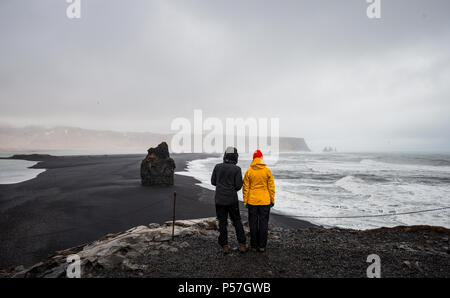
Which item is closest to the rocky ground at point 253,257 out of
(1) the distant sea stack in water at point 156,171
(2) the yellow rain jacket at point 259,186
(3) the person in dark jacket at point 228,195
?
(3) the person in dark jacket at point 228,195

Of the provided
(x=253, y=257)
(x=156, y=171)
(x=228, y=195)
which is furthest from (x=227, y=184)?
(x=156, y=171)

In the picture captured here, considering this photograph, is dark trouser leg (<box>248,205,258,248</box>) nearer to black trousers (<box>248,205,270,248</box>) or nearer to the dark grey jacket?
black trousers (<box>248,205,270,248</box>)

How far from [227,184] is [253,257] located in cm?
161

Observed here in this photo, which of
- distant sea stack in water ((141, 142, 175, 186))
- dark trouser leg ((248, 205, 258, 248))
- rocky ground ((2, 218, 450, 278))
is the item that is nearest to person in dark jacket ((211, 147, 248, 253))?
dark trouser leg ((248, 205, 258, 248))

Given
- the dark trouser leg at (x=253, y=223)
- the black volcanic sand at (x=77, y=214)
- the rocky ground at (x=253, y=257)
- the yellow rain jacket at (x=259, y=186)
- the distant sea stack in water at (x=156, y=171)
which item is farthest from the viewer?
the distant sea stack in water at (x=156, y=171)

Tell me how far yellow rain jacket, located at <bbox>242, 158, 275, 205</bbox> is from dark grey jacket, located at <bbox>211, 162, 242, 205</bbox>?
0.24m

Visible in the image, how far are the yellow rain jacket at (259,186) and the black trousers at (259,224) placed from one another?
16 centimetres

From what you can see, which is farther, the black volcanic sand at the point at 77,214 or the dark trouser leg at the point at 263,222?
the black volcanic sand at the point at 77,214

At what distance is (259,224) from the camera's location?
4496mm

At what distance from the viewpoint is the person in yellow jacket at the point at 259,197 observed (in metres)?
4.38

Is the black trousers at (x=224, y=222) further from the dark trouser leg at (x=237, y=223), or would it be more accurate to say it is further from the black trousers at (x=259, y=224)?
the black trousers at (x=259, y=224)

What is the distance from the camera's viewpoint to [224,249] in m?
4.40
